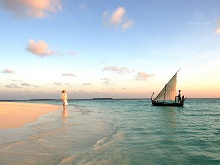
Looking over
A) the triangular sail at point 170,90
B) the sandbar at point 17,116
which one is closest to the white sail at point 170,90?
the triangular sail at point 170,90

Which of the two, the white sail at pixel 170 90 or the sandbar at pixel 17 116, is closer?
the sandbar at pixel 17 116

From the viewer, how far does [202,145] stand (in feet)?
30.5

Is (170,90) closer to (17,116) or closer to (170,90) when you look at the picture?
(170,90)

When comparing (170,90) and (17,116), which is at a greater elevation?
(170,90)

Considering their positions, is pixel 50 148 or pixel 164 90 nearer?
pixel 50 148

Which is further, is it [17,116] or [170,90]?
[170,90]

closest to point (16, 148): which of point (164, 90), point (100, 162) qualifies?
point (100, 162)

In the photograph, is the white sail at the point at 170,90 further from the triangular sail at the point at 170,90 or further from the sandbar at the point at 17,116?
the sandbar at the point at 17,116

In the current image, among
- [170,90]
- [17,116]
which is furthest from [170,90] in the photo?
[17,116]

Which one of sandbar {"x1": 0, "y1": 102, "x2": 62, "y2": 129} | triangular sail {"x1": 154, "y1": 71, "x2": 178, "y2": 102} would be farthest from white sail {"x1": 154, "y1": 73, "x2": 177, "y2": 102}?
sandbar {"x1": 0, "y1": 102, "x2": 62, "y2": 129}

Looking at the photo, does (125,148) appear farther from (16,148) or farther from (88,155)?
(16,148)

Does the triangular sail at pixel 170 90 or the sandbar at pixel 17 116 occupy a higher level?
the triangular sail at pixel 170 90

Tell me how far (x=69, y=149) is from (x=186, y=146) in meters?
4.82

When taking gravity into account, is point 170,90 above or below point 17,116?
above
